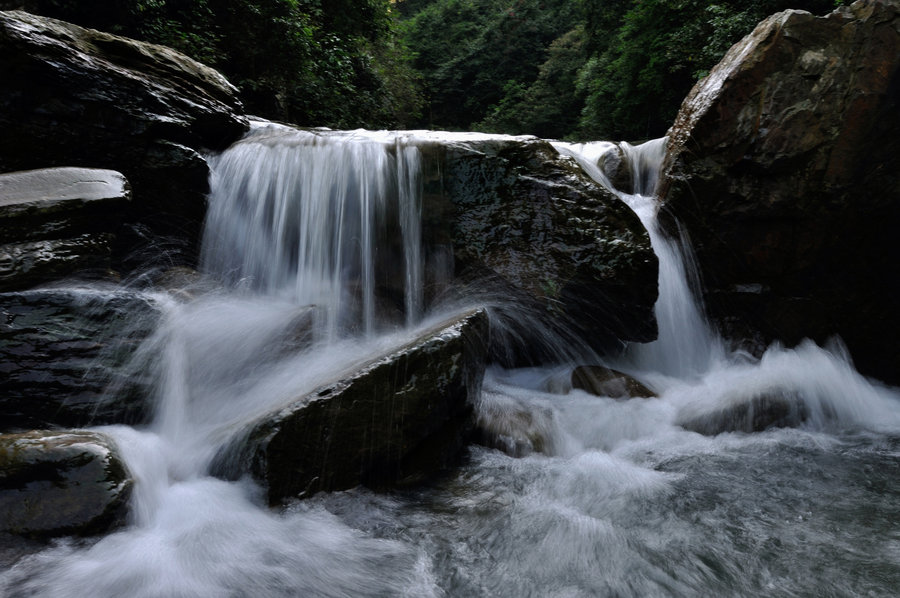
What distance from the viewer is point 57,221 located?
3.58 m

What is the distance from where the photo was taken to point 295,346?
156 inches

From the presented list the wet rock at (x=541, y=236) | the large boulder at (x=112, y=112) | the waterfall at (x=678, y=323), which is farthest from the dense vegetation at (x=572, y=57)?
the large boulder at (x=112, y=112)

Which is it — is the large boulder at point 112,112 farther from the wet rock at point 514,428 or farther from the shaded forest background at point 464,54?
the wet rock at point 514,428

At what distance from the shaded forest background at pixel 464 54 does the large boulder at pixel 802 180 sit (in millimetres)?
5159

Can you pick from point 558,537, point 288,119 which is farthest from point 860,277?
point 288,119

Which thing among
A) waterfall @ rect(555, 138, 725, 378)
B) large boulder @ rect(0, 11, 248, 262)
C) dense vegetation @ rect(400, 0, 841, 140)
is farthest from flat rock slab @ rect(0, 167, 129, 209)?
dense vegetation @ rect(400, 0, 841, 140)

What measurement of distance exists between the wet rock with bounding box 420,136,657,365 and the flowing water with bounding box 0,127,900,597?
1.28ft

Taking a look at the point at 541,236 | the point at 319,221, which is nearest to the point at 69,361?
the point at 319,221

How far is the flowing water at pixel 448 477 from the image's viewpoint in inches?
87.2

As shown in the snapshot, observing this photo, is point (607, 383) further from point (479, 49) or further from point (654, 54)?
point (479, 49)

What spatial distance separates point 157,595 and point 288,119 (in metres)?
9.41

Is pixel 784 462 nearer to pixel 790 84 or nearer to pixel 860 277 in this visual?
pixel 860 277

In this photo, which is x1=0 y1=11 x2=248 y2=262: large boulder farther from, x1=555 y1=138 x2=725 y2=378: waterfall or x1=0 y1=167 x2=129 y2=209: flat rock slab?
x1=555 y1=138 x2=725 y2=378: waterfall

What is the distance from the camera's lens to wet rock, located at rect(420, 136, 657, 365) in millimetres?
4355
